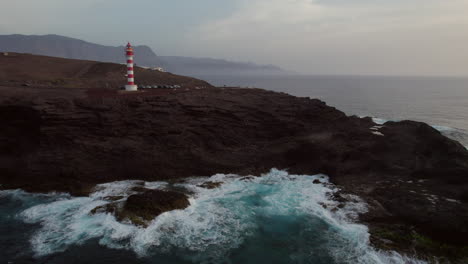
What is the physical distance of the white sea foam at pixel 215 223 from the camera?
14.7 m

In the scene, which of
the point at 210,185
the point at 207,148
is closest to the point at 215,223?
the point at 210,185

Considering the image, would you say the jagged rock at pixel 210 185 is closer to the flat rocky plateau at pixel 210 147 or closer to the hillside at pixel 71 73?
the flat rocky plateau at pixel 210 147

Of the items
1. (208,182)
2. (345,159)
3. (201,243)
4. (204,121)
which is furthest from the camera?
(204,121)

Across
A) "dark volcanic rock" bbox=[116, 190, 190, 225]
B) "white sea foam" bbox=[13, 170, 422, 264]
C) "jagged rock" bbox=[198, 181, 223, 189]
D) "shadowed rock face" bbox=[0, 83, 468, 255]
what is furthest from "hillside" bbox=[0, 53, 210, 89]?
"dark volcanic rock" bbox=[116, 190, 190, 225]

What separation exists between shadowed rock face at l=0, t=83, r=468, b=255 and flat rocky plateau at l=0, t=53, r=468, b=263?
0.26ft

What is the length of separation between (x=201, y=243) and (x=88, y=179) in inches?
479

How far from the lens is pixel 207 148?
88.4 ft

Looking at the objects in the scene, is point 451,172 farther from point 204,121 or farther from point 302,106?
point 204,121

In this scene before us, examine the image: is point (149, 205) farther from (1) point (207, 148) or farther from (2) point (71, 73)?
(2) point (71, 73)

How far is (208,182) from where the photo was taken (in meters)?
22.9

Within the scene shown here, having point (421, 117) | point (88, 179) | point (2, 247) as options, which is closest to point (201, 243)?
point (2, 247)

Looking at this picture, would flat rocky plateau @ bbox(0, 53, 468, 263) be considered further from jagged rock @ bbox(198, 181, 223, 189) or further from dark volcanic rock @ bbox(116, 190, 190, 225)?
dark volcanic rock @ bbox(116, 190, 190, 225)

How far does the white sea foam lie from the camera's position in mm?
14706

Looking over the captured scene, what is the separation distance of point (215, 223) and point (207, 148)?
414 inches
